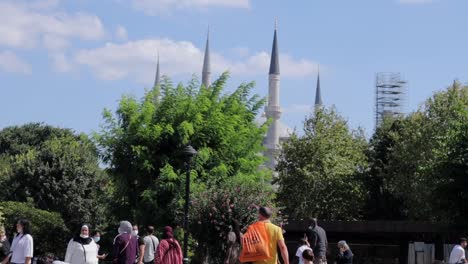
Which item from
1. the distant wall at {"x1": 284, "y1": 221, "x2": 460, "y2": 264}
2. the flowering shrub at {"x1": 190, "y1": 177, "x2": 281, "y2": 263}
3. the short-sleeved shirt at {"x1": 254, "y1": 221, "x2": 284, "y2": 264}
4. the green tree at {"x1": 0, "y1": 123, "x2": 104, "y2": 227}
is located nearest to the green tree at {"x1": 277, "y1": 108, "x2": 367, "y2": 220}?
the distant wall at {"x1": 284, "y1": 221, "x2": 460, "y2": 264}

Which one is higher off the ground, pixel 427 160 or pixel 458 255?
pixel 427 160

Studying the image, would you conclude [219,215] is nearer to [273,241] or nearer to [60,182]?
[273,241]

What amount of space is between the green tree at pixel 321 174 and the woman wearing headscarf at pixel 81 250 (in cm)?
4230

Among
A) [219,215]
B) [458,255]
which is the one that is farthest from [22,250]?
[219,215]

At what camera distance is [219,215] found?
25328 millimetres

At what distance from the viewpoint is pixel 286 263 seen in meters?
11.5

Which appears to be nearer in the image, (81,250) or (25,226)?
(81,250)

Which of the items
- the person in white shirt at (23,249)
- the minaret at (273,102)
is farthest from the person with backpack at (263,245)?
the minaret at (273,102)

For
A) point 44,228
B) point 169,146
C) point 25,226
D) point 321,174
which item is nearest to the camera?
point 25,226

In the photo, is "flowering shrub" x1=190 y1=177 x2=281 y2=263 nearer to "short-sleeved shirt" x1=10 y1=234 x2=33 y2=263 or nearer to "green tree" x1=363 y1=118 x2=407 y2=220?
"short-sleeved shirt" x1=10 y1=234 x2=33 y2=263

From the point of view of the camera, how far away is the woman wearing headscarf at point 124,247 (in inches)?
617

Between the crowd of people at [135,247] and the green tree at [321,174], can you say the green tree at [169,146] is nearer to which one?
the crowd of people at [135,247]

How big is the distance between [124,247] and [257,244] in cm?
478

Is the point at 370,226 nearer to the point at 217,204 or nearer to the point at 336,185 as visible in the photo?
the point at 336,185
